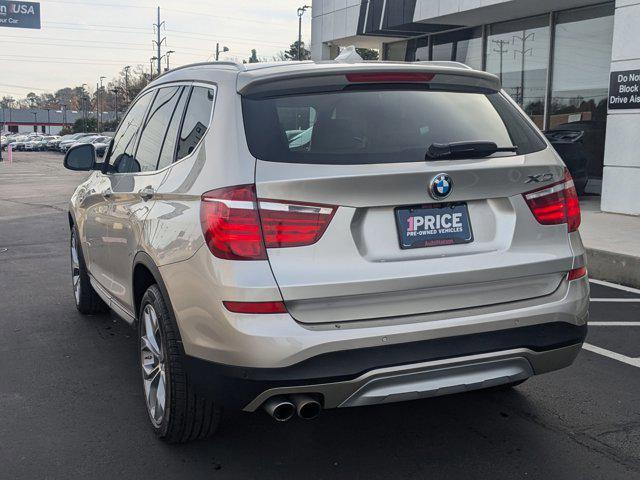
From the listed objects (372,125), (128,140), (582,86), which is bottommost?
(128,140)

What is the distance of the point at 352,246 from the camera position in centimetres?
297

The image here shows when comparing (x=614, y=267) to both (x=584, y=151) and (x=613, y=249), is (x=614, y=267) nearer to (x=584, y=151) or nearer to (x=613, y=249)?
(x=613, y=249)

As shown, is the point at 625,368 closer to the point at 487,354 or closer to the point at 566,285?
the point at 566,285

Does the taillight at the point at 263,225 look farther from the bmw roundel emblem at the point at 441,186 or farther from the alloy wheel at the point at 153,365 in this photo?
the alloy wheel at the point at 153,365

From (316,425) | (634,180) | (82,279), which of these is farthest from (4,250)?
(634,180)

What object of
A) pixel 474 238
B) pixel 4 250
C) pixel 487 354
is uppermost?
pixel 474 238

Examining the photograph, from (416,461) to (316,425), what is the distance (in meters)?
0.64

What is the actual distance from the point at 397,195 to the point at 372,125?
40 cm

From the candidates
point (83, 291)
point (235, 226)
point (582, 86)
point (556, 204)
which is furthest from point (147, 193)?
A: point (582, 86)

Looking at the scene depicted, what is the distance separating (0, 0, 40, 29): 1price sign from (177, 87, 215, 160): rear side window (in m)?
47.8

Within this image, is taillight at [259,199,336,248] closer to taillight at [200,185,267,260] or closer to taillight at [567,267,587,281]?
taillight at [200,185,267,260]

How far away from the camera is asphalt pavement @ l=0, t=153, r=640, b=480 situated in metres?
3.39

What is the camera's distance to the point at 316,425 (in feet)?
12.8

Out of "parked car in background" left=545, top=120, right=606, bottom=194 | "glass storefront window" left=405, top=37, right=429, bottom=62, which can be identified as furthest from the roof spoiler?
"glass storefront window" left=405, top=37, right=429, bottom=62
